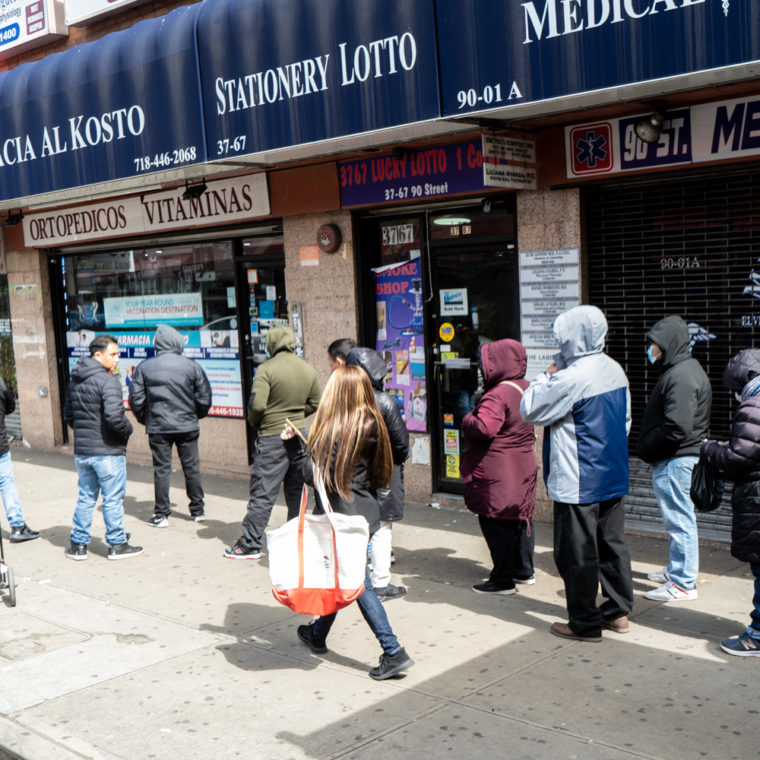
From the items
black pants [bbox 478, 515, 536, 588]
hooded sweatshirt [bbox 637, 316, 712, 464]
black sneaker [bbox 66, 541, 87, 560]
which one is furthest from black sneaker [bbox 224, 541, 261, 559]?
hooded sweatshirt [bbox 637, 316, 712, 464]

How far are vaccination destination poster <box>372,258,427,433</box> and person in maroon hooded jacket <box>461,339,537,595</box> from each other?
2664 mm

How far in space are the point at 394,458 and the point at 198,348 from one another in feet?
18.0

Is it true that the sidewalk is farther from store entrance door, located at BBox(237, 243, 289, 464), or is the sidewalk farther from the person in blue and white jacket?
store entrance door, located at BBox(237, 243, 289, 464)

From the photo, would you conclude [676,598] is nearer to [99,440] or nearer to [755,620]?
[755,620]

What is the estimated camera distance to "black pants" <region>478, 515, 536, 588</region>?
5809 mm

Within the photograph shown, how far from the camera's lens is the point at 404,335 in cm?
862

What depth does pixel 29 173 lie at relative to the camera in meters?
9.96

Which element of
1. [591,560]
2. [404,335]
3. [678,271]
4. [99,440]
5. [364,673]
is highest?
[678,271]

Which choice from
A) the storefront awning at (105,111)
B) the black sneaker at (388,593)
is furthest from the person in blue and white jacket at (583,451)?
the storefront awning at (105,111)

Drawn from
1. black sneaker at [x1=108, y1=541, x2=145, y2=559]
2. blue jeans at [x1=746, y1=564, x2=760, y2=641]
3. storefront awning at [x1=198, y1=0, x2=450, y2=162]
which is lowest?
black sneaker at [x1=108, y1=541, x2=145, y2=559]

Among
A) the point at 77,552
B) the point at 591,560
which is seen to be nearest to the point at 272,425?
the point at 77,552

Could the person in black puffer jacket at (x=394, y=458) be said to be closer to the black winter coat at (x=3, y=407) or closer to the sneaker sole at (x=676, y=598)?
the sneaker sole at (x=676, y=598)

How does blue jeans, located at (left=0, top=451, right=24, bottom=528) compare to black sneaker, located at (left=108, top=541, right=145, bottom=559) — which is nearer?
black sneaker, located at (left=108, top=541, right=145, bottom=559)

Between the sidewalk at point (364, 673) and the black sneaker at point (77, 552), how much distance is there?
257mm
